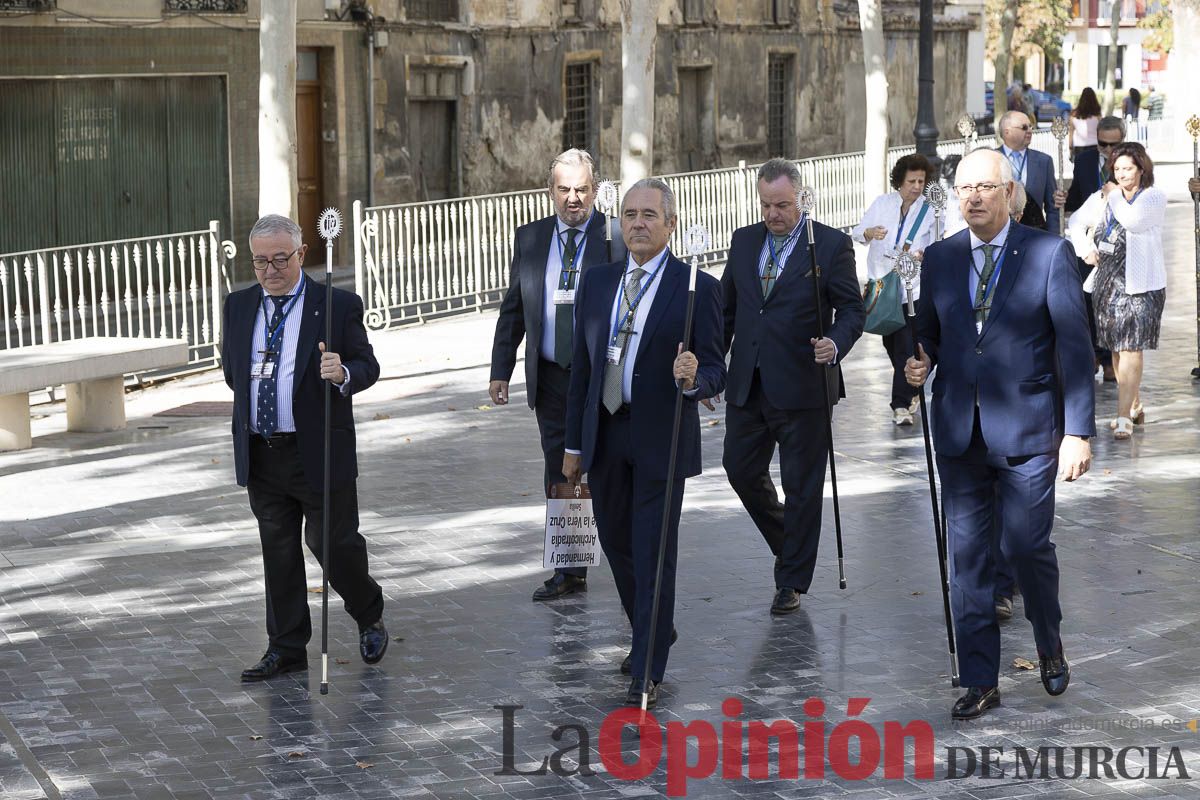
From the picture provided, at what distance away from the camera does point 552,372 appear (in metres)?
8.36

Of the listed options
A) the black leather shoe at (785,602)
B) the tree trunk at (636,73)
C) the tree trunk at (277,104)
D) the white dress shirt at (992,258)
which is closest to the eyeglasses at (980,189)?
the white dress shirt at (992,258)

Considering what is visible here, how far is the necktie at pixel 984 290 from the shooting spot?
6.64 meters

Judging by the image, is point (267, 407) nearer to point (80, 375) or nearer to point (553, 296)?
point (553, 296)

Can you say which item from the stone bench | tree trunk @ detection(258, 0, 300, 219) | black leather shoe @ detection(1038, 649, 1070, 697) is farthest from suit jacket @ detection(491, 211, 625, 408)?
tree trunk @ detection(258, 0, 300, 219)

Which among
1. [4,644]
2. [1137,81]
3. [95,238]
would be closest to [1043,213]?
[4,644]

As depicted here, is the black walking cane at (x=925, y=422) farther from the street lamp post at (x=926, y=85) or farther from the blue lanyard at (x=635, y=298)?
the street lamp post at (x=926, y=85)

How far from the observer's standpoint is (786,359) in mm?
8047

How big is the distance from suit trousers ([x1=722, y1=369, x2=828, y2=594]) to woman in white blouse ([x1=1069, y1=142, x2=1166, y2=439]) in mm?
4508

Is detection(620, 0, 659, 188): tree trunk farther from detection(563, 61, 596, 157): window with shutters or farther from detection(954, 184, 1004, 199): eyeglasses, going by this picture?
detection(954, 184, 1004, 199): eyeglasses

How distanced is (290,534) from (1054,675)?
3.00m

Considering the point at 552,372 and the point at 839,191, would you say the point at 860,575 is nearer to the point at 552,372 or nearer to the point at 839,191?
the point at 552,372

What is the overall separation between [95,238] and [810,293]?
1441 cm

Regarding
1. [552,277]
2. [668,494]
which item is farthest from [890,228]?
[668,494]

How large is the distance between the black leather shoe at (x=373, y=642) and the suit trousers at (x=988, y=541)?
91.7 inches
